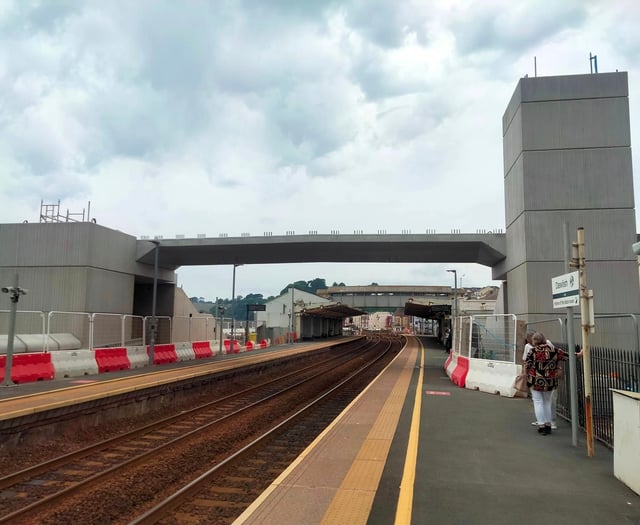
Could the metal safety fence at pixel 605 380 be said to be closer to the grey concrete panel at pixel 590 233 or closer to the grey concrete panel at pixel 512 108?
the grey concrete panel at pixel 590 233

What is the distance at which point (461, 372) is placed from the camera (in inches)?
608

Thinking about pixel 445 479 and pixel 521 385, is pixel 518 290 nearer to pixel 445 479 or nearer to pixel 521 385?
pixel 521 385

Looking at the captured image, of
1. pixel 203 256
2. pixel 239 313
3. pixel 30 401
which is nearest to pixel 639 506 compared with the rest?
pixel 30 401

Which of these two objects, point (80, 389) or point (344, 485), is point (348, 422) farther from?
point (80, 389)

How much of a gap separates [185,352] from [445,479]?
2153 cm

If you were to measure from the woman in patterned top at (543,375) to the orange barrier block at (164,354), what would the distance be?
17709mm

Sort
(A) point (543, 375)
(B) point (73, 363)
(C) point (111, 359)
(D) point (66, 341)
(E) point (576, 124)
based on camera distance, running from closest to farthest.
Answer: (A) point (543, 375)
(B) point (73, 363)
(C) point (111, 359)
(D) point (66, 341)
(E) point (576, 124)

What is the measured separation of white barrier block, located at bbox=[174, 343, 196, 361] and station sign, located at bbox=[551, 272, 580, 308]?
66.6 ft

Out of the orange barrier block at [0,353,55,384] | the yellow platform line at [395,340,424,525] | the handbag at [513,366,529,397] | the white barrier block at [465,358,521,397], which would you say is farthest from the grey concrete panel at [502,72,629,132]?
the orange barrier block at [0,353,55,384]

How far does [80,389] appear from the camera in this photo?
13266mm

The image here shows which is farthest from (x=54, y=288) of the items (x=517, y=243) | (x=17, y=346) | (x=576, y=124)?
(x=576, y=124)

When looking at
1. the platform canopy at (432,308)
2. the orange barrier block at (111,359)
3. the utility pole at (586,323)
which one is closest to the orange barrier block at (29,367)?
the orange barrier block at (111,359)

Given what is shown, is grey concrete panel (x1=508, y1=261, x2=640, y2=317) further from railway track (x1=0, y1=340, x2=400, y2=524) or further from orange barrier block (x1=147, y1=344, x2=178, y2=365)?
orange barrier block (x1=147, y1=344, x2=178, y2=365)

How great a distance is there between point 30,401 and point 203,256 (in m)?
23.2
